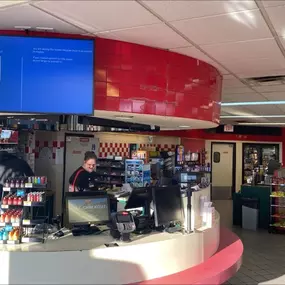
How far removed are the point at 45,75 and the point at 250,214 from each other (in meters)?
6.86

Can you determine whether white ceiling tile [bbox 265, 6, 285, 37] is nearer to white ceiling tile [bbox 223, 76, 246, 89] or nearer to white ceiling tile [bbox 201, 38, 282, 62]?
white ceiling tile [bbox 201, 38, 282, 62]

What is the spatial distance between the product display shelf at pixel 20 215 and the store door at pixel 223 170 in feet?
38.9

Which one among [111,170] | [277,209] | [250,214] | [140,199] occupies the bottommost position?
[250,214]

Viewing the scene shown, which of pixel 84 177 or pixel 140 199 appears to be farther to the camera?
pixel 84 177

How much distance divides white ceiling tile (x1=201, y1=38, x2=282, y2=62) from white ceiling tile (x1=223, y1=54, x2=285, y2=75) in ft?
0.50

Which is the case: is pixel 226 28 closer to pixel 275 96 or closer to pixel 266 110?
pixel 275 96

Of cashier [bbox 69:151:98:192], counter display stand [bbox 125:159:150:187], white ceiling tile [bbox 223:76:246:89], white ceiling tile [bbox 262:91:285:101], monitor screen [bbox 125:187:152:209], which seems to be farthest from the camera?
counter display stand [bbox 125:159:150:187]

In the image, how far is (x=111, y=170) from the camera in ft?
29.9

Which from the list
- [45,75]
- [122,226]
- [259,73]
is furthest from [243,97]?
[45,75]

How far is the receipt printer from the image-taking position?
12.3ft

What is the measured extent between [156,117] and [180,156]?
8381mm

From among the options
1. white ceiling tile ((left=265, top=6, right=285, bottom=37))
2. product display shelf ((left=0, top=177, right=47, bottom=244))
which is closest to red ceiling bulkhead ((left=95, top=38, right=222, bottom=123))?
product display shelf ((left=0, top=177, right=47, bottom=244))

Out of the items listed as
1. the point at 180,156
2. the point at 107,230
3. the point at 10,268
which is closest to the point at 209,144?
the point at 180,156

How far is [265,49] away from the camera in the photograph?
4.36 meters
